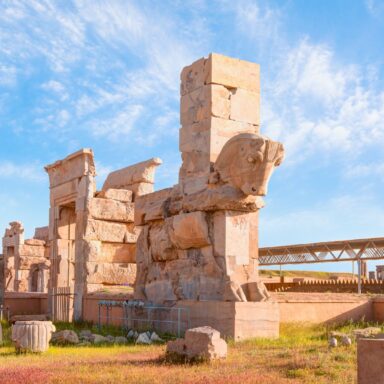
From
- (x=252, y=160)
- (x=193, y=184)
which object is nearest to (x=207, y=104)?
(x=193, y=184)

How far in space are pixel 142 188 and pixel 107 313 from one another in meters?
4.26

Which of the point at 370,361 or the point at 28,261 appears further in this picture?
the point at 28,261

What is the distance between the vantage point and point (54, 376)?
24.5 ft

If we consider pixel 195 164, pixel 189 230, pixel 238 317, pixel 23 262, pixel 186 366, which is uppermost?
pixel 195 164

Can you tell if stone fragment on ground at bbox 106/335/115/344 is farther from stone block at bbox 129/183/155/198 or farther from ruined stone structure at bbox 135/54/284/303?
stone block at bbox 129/183/155/198

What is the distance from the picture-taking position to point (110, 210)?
16.9 metres

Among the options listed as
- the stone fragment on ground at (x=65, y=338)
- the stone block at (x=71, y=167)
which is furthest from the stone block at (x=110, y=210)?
the stone fragment on ground at (x=65, y=338)

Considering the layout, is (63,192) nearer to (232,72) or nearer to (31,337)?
(232,72)

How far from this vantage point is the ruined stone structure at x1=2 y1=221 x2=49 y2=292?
26375mm

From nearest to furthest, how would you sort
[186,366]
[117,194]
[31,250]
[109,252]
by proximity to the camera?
[186,366], [109,252], [117,194], [31,250]

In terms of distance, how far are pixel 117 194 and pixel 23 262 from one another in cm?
1080

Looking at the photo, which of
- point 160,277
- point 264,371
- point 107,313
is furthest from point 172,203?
point 264,371

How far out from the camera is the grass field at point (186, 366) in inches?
286

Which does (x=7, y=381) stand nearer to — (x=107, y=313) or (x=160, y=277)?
(x=160, y=277)
